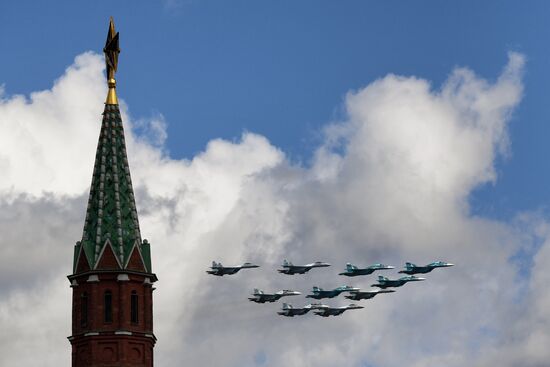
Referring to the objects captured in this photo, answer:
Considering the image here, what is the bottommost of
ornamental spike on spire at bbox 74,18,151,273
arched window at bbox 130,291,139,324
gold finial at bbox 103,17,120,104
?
arched window at bbox 130,291,139,324

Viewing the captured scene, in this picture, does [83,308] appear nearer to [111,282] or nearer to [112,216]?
[111,282]

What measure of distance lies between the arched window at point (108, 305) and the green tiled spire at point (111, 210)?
352 centimetres

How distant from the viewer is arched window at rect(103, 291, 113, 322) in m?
161

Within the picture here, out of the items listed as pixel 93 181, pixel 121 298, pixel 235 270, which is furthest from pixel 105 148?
pixel 235 270

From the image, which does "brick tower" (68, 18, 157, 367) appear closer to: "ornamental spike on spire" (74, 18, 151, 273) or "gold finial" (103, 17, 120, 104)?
"ornamental spike on spire" (74, 18, 151, 273)

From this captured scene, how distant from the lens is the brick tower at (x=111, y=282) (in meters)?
160

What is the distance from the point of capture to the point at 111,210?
164 meters

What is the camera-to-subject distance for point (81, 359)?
529ft

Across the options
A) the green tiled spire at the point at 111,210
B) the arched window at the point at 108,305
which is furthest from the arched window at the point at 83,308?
the green tiled spire at the point at 111,210

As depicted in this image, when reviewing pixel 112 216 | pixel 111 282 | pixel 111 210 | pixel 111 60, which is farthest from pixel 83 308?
pixel 111 60

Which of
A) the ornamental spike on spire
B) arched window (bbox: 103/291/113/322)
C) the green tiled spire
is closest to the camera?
arched window (bbox: 103/291/113/322)

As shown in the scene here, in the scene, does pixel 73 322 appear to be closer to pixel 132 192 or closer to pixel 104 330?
pixel 104 330

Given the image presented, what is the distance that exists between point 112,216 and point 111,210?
25.6 inches

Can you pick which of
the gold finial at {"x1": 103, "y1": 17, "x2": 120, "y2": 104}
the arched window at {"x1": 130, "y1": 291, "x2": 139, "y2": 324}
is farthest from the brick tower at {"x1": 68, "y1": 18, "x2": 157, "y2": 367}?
the gold finial at {"x1": 103, "y1": 17, "x2": 120, "y2": 104}
